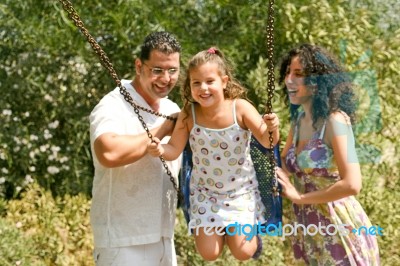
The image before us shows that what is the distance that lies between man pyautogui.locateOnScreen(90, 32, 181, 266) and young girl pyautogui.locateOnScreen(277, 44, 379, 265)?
0.57 meters

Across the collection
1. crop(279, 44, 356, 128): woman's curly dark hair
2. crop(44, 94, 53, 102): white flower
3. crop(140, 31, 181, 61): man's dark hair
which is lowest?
crop(279, 44, 356, 128): woman's curly dark hair

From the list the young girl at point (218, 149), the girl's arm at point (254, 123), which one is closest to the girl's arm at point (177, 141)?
the young girl at point (218, 149)

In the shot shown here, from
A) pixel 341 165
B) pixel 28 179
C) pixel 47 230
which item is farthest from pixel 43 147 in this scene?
pixel 341 165

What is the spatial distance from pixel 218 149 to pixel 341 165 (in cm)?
55

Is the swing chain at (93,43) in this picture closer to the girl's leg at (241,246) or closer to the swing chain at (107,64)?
the swing chain at (107,64)

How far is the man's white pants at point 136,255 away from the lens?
12.6ft

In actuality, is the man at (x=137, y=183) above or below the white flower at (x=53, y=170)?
below

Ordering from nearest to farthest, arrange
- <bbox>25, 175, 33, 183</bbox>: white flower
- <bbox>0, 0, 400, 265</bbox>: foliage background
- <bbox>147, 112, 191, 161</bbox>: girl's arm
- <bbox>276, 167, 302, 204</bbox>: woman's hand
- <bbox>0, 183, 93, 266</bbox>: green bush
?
1. <bbox>276, 167, 302, 204</bbox>: woman's hand
2. <bbox>147, 112, 191, 161</bbox>: girl's arm
3. <bbox>0, 183, 93, 266</bbox>: green bush
4. <bbox>0, 0, 400, 265</bbox>: foliage background
5. <bbox>25, 175, 33, 183</bbox>: white flower

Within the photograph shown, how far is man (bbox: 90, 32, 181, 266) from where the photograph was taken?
12.6ft

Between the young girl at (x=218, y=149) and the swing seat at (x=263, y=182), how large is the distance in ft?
0.09

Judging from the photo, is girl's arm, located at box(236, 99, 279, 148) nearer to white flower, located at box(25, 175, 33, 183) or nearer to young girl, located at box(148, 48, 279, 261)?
young girl, located at box(148, 48, 279, 261)

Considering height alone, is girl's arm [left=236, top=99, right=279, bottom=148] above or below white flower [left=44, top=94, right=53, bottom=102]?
below

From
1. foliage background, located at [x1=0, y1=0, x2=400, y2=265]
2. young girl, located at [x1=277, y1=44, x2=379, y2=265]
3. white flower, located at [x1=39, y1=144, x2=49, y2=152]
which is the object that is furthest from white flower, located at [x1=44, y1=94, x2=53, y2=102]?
young girl, located at [x1=277, y1=44, x2=379, y2=265]

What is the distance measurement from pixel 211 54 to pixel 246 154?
0.47 meters
